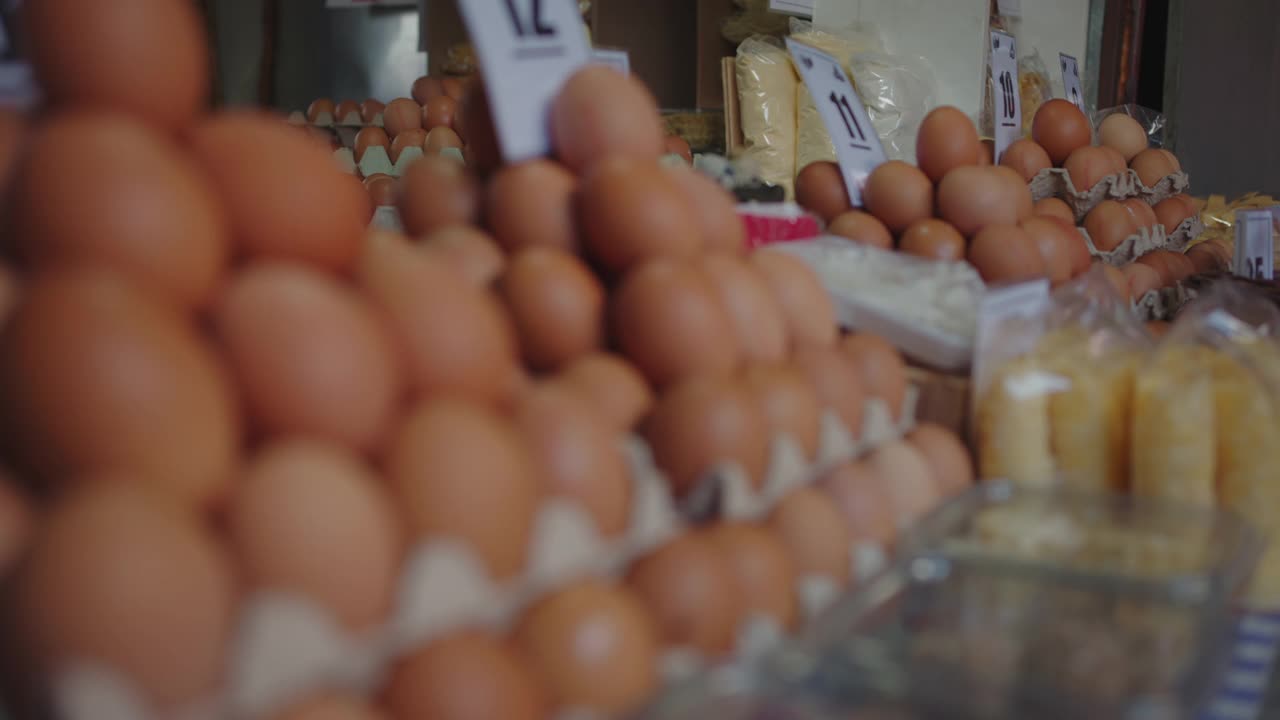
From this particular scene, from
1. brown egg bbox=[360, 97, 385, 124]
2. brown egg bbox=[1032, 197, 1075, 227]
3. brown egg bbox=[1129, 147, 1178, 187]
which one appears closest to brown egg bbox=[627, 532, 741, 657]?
brown egg bbox=[1032, 197, 1075, 227]

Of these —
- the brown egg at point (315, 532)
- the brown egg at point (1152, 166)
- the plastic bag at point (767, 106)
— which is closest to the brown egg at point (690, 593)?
the brown egg at point (315, 532)

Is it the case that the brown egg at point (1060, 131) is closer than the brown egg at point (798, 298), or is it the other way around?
the brown egg at point (798, 298)

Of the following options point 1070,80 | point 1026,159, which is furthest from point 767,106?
point 1026,159

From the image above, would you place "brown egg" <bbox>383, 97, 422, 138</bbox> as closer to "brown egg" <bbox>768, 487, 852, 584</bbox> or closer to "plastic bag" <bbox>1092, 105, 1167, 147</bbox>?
"plastic bag" <bbox>1092, 105, 1167, 147</bbox>

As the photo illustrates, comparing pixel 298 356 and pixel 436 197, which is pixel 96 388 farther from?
pixel 436 197

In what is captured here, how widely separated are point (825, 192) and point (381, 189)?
54.6 inches

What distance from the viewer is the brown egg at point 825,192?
6.49 ft

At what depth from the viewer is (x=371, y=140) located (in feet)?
12.2

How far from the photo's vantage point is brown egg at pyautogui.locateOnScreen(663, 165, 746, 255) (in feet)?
4.03

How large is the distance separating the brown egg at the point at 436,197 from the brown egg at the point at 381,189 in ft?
4.57

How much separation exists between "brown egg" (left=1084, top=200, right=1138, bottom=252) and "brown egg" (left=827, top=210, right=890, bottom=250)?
71 centimetres

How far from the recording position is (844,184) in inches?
77.9

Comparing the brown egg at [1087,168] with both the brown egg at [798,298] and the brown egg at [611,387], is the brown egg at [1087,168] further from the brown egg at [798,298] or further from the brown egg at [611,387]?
the brown egg at [611,387]

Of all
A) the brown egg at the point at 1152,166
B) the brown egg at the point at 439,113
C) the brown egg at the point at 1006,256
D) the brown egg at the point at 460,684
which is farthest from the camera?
the brown egg at the point at 439,113
